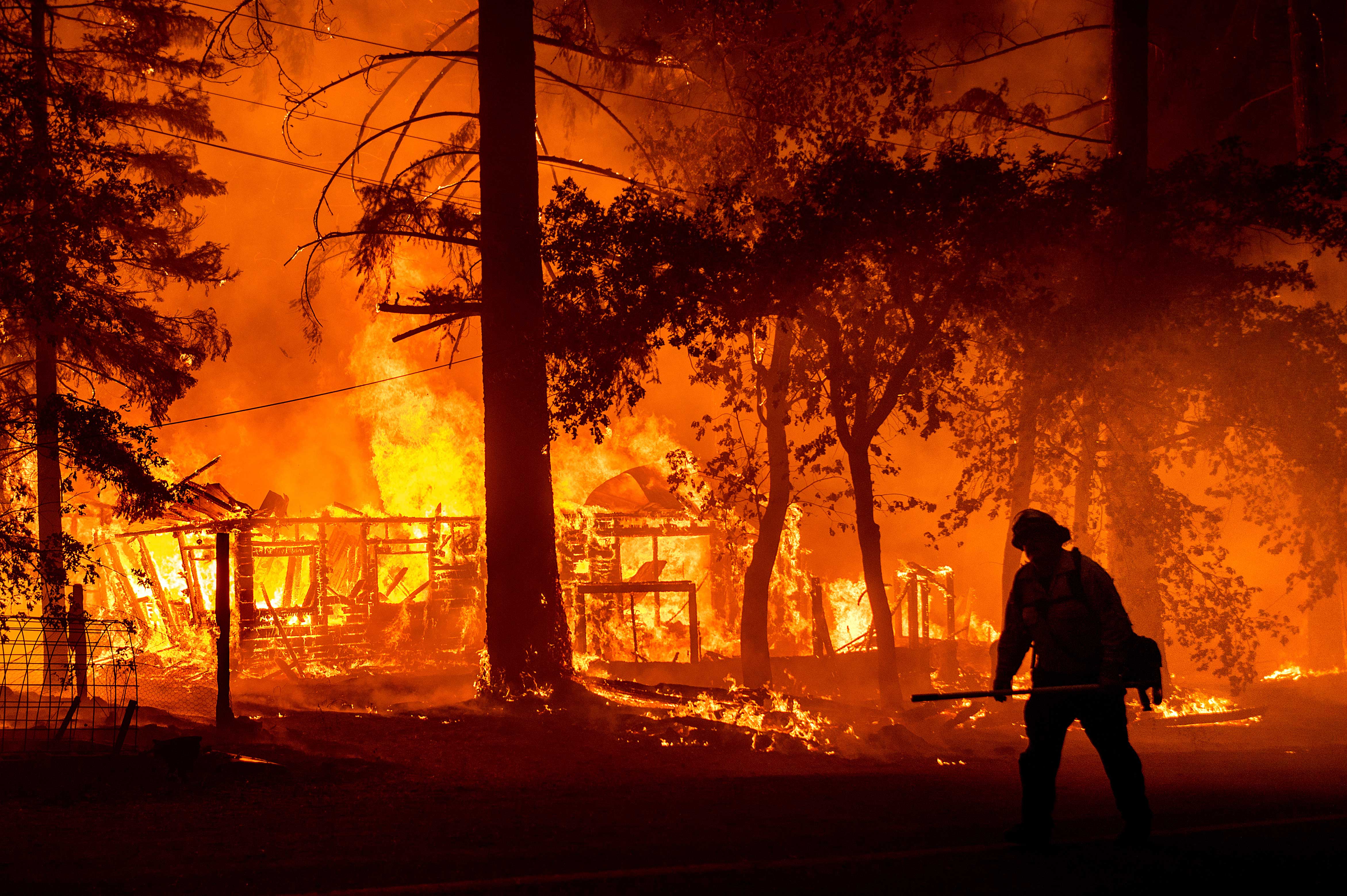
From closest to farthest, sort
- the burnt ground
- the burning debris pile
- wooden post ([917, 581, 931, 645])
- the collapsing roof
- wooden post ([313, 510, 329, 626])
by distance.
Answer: the burnt ground < the burning debris pile < wooden post ([917, 581, 931, 645]) < wooden post ([313, 510, 329, 626]) < the collapsing roof

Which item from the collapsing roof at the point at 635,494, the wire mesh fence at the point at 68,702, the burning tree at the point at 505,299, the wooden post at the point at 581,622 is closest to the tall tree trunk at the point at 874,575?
the burning tree at the point at 505,299

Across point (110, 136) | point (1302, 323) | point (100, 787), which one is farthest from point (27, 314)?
point (1302, 323)

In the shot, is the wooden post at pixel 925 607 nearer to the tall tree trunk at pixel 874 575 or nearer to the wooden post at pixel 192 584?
the tall tree trunk at pixel 874 575

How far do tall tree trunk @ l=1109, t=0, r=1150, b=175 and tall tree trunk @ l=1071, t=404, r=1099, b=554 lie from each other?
14.5 ft

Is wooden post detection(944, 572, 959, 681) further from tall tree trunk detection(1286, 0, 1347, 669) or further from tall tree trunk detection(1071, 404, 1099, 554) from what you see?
tall tree trunk detection(1286, 0, 1347, 669)

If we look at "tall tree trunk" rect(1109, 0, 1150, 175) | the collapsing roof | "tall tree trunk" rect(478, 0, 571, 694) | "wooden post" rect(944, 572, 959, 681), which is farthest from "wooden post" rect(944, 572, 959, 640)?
"tall tree trunk" rect(478, 0, 571, 694)

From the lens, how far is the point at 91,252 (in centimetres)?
1088

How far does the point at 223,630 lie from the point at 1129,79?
1562 centimetres

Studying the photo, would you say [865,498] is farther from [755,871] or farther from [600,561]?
[600,561]

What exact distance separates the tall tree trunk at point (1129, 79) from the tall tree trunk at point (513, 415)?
9.39m

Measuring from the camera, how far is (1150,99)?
76.9ft

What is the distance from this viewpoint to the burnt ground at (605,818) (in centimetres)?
502

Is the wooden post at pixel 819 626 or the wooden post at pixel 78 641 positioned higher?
the wooden post at pixel 78 641

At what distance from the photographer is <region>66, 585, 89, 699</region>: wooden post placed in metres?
10.2
